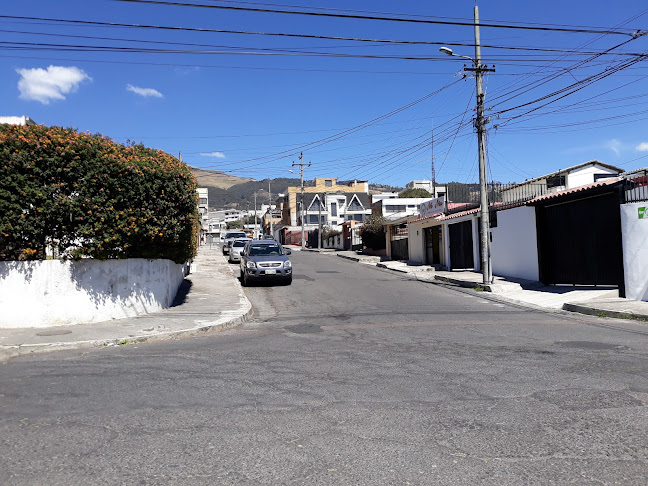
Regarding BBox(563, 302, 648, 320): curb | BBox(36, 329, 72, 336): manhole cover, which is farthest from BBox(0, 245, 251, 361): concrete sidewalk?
BBox(563, 302, 648, 320): curb

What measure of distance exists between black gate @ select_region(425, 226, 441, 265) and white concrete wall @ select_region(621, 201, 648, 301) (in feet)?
50.1

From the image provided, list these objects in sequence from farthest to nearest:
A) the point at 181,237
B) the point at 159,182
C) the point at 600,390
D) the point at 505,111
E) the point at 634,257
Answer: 1. the point at 505,111
2. the point at 634,257
3. the point at 181,237
4. the point at 159,182
5. the point at 600,390

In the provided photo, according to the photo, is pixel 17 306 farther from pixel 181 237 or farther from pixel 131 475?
pixel 131 475

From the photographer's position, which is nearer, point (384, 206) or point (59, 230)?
point (59, 230)

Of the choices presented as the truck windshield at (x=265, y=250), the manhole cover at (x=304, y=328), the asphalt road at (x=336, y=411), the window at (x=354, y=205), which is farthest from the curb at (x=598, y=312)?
the window at (x=354, y=205)

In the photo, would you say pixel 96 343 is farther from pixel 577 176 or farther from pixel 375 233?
pixel 577 176

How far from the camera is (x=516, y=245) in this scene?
20.8 meters

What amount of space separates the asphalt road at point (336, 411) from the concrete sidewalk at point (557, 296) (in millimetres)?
3330

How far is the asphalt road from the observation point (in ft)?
13.0

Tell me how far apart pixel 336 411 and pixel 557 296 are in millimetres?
12932

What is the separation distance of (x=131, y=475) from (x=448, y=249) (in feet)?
81.2

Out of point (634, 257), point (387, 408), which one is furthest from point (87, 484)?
point (634, 257)

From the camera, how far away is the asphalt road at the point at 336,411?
156 inches

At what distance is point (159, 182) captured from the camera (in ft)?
37.7
